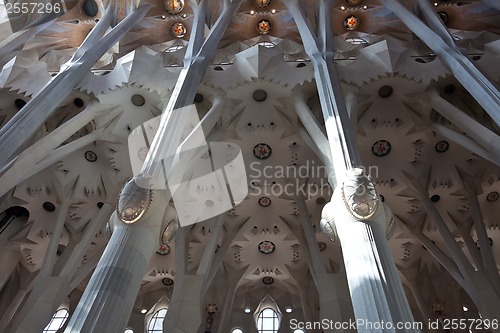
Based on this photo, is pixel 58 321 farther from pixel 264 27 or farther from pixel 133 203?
pixel 264 27

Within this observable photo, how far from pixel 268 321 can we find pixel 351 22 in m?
9.97

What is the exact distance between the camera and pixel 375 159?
514 inches

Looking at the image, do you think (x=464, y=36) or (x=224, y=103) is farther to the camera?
(x=464, y=36)

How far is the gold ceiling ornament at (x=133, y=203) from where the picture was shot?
652 cm

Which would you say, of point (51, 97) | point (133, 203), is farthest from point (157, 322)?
point (133, 203)

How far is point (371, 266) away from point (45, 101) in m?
6.76

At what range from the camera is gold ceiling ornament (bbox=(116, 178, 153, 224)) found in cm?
652

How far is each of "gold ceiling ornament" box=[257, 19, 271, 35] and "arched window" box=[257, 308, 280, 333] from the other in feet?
30.0

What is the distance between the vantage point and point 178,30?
14.9 meters

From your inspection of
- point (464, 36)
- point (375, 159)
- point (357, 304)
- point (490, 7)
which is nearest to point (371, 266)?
point (357, 304)

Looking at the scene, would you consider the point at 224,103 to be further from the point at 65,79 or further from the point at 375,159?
the point at 375,159

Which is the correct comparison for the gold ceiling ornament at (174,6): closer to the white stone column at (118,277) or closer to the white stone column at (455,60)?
the white stone column at (455,60)

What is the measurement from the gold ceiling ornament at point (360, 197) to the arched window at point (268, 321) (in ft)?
33.3

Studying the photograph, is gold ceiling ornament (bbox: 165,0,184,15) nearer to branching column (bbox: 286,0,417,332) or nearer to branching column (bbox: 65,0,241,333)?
branching column (bbox: 65,0,241,333)
